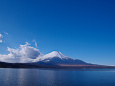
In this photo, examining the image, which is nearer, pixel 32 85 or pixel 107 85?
pixel 32 85

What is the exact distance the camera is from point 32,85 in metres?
38.5

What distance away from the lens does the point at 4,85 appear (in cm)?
3766

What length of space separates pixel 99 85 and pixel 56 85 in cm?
1412

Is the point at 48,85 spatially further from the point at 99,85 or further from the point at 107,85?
the point at 107,85

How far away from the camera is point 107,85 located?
41406 millimetres

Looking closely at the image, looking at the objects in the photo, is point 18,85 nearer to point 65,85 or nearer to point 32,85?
point 32,85

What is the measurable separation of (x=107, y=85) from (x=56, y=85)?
660 inches

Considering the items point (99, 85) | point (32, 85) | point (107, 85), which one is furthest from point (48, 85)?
point (107, 85)

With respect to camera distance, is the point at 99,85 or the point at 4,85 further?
the point at 99,85

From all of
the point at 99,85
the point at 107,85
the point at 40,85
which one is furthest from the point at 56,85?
the point at 107,85

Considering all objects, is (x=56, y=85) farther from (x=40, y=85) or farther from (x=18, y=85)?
(x=18, y=85)

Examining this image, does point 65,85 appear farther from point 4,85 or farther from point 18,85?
point 4,85

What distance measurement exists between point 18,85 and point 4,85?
3.99m

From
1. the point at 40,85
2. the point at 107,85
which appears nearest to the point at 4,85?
the point at 40,85
